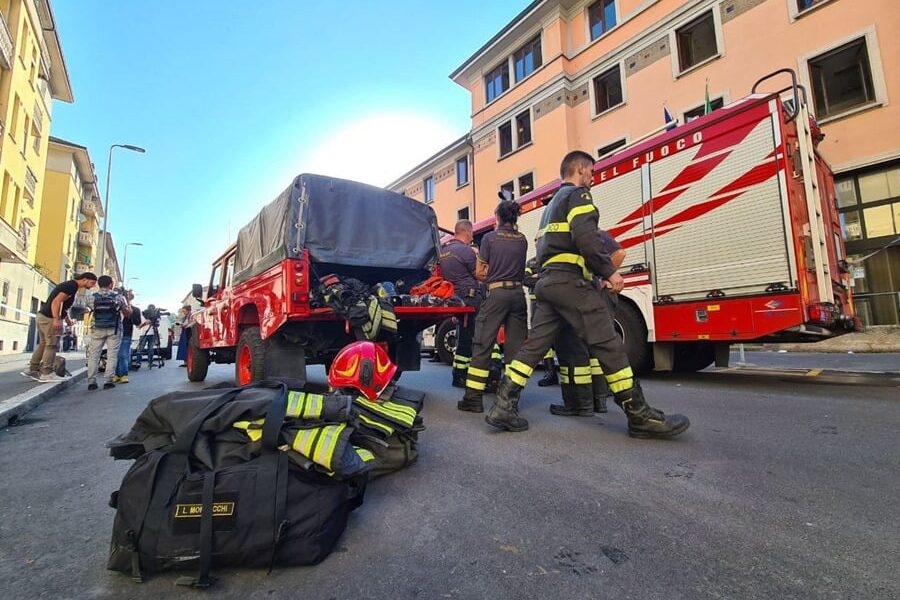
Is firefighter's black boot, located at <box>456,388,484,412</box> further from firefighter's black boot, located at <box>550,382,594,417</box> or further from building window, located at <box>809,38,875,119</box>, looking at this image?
building window, located at <box>809,38,875,119</box>

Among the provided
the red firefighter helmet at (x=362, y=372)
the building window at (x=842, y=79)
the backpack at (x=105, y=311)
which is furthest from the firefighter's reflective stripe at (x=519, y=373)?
the building window at (x=842, y=79)

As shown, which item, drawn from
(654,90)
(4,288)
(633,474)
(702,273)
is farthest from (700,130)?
(4,288)

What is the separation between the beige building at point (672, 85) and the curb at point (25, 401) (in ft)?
43.2

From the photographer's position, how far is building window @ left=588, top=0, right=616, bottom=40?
16.6m

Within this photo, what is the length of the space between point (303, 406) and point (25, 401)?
15.8 ft

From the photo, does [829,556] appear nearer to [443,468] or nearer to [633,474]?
[633,474]

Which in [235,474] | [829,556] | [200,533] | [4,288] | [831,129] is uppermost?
[831,129]

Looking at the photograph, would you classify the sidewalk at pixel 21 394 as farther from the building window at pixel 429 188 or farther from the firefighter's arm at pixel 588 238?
the building window at pixel 429 188

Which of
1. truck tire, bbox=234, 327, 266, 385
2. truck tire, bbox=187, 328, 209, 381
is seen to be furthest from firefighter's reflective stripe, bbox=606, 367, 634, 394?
truck tire, bbox=187, 328, 209, 381

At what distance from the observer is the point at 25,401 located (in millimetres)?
4621

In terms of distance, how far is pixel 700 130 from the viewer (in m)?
5.76

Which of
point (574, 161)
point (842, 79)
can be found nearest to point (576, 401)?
point (574, 161)

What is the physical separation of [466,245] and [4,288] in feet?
69.1

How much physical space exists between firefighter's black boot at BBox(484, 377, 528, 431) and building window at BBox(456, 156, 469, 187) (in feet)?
68.2
